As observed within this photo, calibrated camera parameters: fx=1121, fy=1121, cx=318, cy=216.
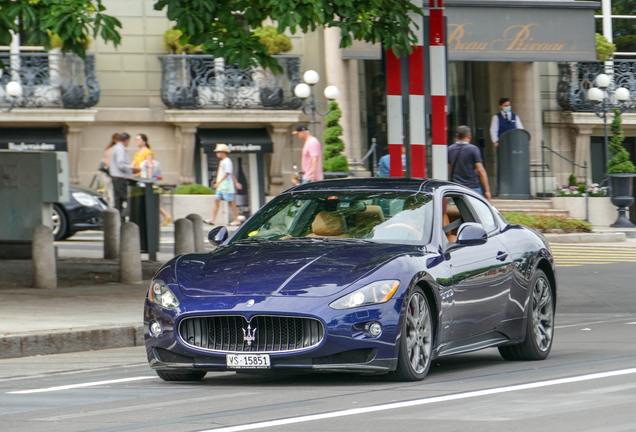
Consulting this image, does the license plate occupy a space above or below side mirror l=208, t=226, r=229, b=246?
below

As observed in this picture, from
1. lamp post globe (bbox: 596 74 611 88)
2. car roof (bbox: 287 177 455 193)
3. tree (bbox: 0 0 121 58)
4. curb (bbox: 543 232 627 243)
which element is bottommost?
curb (bbox: 543 232 627 243)

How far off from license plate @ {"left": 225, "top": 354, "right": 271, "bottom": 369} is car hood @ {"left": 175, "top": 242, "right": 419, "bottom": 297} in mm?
364

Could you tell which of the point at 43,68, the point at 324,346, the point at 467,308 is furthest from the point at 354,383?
the point at 43,68

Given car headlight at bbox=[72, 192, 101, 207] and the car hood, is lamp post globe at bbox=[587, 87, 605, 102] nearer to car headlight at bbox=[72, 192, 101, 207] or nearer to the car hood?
A: car headlight at bbox=[72, 192, 101, 207]

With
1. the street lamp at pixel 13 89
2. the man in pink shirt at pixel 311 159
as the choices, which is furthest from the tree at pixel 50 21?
the street lamp at pixel 13 89

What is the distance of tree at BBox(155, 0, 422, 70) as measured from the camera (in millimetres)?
11297

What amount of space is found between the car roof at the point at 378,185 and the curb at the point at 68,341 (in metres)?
2.50

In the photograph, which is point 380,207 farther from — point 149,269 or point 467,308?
point 149,269

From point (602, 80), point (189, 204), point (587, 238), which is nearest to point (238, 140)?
point (189, 204)

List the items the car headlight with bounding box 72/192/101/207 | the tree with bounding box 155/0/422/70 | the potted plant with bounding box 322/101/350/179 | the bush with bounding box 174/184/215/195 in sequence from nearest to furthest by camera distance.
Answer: the tree with bounding box 155/0/422/70 → the car headlight with bounding box 72/192/101/207 → the potted plant with bounding box 322/101/350/179 → the bush with bounding box 174/184/215/195

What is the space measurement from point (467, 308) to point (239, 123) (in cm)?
2167

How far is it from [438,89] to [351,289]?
7544 millimetres

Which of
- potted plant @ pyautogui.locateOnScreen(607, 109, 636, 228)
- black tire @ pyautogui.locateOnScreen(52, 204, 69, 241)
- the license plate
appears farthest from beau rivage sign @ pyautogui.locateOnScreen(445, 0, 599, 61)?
the license plate

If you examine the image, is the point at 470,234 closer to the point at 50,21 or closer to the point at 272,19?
the point at 272,19
